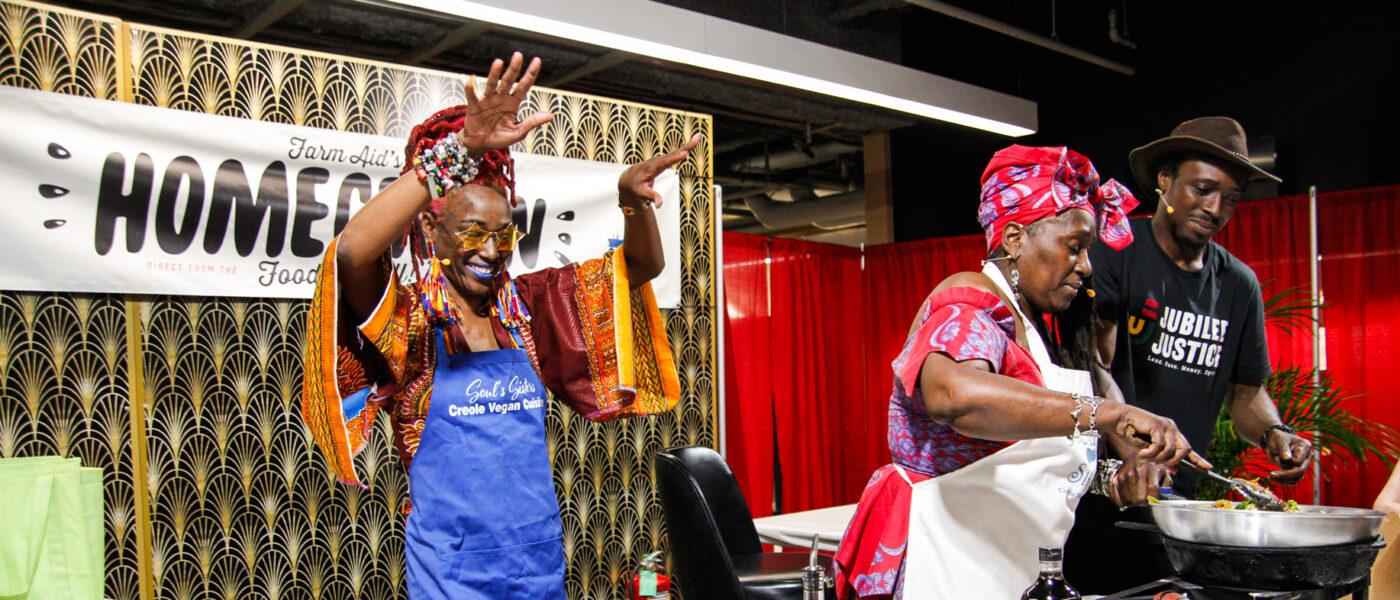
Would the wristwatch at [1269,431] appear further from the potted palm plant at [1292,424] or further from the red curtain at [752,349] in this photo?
the red curtain at [752,349]

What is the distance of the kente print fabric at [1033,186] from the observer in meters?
1.71

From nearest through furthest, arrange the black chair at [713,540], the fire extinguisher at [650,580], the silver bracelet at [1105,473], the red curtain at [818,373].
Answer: the silver bracelet at [1105,473], the fire extinguisher at [650,580], the black chair at [713,540], the red curtain at [818,373]

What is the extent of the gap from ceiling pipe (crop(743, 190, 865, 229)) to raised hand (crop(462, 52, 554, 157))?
7.67 metres

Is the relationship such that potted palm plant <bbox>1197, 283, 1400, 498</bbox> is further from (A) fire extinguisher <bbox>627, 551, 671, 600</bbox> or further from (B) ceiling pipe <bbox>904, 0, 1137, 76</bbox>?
(A) fire extinguisher <bbox>627, 551, 671, 600</bbox>

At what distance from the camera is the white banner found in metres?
2.95

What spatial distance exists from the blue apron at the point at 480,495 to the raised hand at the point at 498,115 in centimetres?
42

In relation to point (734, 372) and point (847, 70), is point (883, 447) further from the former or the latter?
point (847, 70)

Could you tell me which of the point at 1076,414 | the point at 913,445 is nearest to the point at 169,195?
the point at 913,445

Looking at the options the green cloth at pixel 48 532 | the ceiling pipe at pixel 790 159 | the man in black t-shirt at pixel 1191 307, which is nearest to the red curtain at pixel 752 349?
the ceiling pipe at pixel 790 159

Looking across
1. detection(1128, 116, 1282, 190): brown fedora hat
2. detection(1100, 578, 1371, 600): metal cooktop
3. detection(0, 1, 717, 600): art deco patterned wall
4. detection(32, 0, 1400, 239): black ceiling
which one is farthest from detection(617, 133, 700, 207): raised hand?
detection(32, 0, 1400, 239): black ceiling

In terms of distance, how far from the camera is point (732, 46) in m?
4.27

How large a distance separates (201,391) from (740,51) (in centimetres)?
248

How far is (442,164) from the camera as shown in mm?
1530

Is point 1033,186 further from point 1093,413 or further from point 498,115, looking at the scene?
point 498,115
